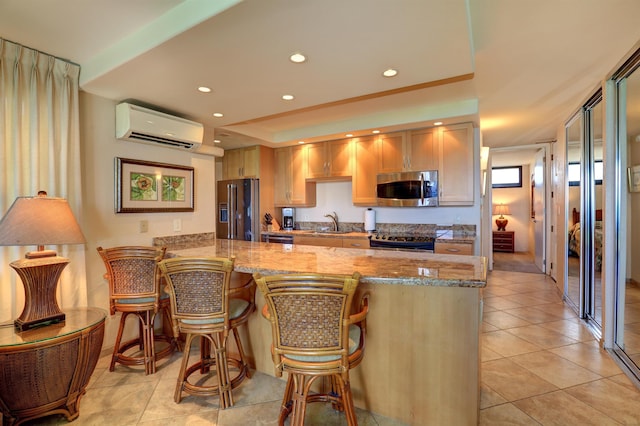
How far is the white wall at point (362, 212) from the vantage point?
424 centimetres

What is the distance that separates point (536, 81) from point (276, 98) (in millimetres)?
2337

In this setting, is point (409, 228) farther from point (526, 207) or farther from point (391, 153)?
point (526, 207)

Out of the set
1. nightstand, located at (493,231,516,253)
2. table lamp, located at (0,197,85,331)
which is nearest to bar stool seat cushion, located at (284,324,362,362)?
table lamp, located at (0,197,85,331)

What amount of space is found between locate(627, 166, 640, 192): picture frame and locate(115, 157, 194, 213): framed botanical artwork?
3.96m

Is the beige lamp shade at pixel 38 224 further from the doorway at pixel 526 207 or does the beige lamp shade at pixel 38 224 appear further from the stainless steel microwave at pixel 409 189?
the doorway at pixel 526 207

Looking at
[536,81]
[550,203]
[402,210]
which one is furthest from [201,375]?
[550,203]

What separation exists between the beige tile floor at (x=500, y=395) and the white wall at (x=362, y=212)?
66.6 inches

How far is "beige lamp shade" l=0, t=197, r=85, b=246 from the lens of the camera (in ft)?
5.77

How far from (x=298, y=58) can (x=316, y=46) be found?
19cm

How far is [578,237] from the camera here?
3545 mm

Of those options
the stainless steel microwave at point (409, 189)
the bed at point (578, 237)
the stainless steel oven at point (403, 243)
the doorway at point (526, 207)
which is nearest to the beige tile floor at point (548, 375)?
the bed at point (578, 237)

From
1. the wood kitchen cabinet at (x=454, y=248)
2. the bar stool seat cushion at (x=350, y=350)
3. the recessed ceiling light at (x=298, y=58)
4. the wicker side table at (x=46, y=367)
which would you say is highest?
the recessed ceiling light at (x=298, y=58)

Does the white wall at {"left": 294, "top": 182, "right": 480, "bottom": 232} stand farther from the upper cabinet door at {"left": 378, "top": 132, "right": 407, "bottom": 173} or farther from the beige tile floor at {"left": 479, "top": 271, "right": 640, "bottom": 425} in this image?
the beige tile floor at {"left": 479, "top": 271, "right": 640, "bottom": 425}

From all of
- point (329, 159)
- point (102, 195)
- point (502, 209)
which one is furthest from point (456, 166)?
point (502, 209)
